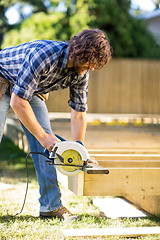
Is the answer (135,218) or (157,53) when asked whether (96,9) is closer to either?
(157,53)

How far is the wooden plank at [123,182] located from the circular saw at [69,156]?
0.17 m

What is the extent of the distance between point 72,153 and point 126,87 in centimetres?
1243

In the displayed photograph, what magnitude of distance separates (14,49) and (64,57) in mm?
437

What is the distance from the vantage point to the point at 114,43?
13.8 m

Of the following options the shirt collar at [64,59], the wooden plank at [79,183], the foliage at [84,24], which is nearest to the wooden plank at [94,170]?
the wooden plank at [79,183]

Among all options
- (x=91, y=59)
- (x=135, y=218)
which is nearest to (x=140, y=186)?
(x=135, y=218)

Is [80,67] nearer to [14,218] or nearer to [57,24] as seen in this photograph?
[14,218]

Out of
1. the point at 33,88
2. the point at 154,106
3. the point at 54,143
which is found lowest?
the point at 154,106

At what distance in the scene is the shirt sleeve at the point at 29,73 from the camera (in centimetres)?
246

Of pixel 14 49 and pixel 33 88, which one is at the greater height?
pixel 14 49

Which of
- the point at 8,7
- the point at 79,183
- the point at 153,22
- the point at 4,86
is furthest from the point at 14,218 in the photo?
the point at 8,7

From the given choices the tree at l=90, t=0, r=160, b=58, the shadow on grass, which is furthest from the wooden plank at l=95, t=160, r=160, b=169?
the tree at l=90, t=0, r=160, b=58

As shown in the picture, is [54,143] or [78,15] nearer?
[54,143]

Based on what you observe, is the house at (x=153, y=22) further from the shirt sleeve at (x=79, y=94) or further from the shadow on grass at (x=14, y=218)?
the shadow on grass at (x=14, y=218)
